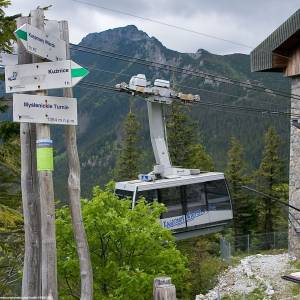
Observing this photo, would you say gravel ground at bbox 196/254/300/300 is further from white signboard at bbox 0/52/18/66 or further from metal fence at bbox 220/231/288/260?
white signboard at bbox 0/52/18/66

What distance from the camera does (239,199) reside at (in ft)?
125

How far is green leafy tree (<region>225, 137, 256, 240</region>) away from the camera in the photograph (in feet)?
126

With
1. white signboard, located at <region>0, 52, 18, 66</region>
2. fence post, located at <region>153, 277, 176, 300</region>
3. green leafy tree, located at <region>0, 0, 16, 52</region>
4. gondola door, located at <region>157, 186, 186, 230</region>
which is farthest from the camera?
gondola door, located at <region>157, 186, 186, 230</region>

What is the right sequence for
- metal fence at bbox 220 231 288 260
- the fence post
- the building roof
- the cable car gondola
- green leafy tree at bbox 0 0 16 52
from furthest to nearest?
metal fence at bbox 220 231 288 260 → the building roof → the cable car gondola → green leafy tree at bbox 0 0 16 52 → the fence post

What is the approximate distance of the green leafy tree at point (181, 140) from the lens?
107 feet

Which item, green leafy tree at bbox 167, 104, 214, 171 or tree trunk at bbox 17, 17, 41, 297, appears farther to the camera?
green leafy tree at bbox 167, 104, 214, 171

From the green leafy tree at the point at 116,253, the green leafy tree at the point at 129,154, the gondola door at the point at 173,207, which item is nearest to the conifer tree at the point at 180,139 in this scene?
the green leafy tree at the point at 129,154

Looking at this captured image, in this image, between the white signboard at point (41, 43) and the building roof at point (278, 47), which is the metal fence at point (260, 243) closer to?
the building roof at point (278, 47)

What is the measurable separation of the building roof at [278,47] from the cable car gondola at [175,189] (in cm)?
347

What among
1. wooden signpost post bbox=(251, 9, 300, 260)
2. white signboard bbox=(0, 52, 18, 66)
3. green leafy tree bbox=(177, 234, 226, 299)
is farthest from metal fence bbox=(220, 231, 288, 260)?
white signboard bbox=(0, 52, 18, 66)

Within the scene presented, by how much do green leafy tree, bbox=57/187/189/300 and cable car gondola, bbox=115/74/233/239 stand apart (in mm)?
6056

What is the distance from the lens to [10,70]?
5.51m

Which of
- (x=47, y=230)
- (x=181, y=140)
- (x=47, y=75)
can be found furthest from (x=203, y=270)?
(x=47, y=75)

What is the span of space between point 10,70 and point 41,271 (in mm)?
2007
